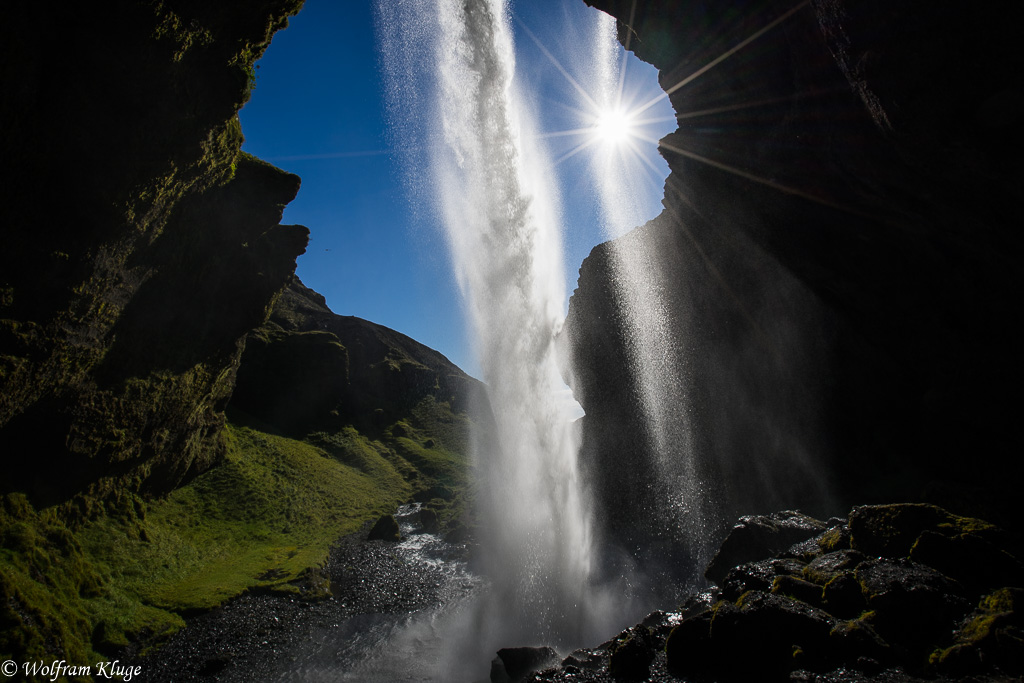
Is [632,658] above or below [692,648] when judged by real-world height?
below

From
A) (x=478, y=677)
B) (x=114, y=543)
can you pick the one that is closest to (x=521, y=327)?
(x=478, y=677)

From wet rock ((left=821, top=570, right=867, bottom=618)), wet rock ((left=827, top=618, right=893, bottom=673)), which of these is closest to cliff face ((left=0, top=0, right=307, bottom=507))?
wet rock ((left=827, top=618, right=893, bottom=673))

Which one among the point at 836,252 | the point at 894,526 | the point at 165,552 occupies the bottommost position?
the point at 165,552

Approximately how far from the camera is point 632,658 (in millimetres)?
10297

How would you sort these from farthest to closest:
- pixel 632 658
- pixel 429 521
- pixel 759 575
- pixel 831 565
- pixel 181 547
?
pixel 429 521, pixel 181 547, pixel 759 575, pixel 831 565, pixel 632 658

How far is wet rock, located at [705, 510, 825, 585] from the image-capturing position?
54.9ft

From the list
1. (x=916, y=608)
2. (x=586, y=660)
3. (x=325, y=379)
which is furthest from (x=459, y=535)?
(x=325, y=379)

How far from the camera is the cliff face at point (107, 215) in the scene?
12852 mm

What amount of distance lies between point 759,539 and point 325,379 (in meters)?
76.4

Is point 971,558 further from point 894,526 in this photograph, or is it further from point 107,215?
point 107,215

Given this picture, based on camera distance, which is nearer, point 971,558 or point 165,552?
point 971,558

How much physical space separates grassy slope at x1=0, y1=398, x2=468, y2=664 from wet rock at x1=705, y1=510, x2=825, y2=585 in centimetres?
2357

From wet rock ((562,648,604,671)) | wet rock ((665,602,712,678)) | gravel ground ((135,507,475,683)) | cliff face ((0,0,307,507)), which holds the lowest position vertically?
gravel ground ((135,507,475,683))

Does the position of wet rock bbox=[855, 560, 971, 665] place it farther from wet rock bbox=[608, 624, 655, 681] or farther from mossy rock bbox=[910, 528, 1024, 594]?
wet rock bbox=[608, 624, 655, 681]
